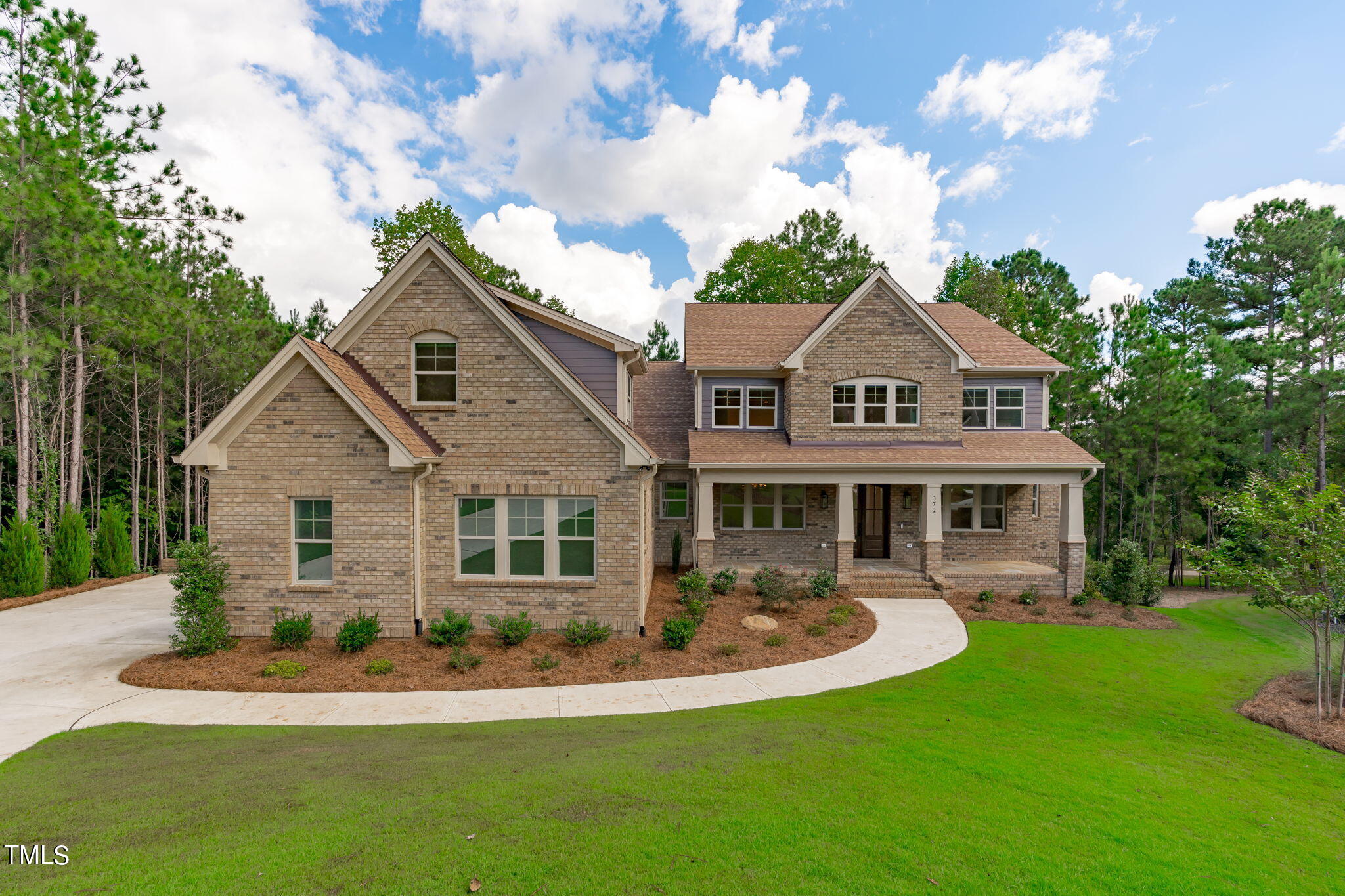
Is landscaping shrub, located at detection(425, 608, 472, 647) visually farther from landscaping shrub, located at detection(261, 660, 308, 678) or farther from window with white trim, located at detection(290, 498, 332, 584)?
window with white trim, located at detection(290, 498, 332, 584)

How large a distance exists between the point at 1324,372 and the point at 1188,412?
3.53m

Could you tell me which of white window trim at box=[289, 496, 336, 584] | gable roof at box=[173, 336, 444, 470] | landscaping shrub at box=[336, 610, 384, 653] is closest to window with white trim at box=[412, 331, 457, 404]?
gable roof at box=[173, 336, 444, 470]

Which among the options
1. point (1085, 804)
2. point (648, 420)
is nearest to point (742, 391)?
point (648, 420)

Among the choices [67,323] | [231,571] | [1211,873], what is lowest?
[1211,873]

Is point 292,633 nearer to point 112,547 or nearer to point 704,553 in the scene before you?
point 704,553

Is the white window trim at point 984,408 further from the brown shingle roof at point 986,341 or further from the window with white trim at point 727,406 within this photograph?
the window with white trim at point 727,406

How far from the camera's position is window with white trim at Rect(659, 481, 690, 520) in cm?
1966

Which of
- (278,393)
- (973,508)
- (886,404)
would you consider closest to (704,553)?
(886,404)

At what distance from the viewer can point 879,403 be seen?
17922 mm

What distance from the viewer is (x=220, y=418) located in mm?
10383

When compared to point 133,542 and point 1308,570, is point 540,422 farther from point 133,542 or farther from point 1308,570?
point 133,542

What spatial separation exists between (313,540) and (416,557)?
2022 mm

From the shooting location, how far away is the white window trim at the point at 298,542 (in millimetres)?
10805

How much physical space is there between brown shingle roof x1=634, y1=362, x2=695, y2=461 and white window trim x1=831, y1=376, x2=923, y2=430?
538cm
